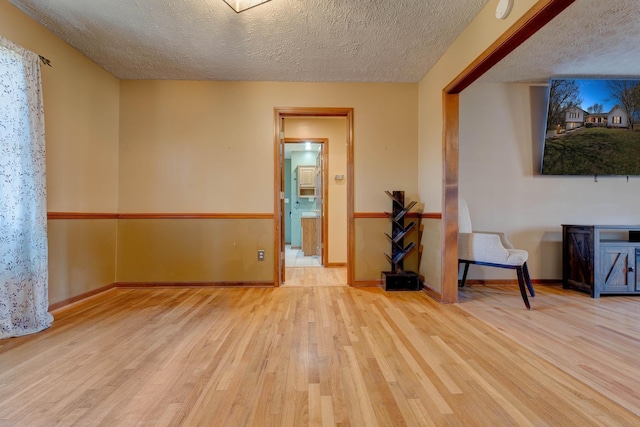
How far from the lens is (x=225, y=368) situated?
5.37ft

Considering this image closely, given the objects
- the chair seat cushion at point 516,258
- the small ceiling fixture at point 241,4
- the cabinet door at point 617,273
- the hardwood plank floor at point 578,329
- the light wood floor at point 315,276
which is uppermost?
the small ceiling fixture at point 241,4

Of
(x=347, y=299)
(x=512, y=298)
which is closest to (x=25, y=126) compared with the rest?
(x=347, y=299)

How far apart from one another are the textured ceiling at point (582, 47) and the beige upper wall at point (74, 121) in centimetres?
413

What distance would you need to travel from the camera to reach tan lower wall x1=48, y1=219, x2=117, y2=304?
2.60 meters

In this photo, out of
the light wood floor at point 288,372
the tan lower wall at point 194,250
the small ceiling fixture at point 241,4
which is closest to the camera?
the light wood floor at point 288,372

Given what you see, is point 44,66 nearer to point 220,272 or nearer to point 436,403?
point 220,272

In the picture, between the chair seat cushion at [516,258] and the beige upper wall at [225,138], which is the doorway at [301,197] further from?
the chair seat cushion at [516,258]

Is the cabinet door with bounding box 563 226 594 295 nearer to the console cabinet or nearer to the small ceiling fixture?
the console cabinet

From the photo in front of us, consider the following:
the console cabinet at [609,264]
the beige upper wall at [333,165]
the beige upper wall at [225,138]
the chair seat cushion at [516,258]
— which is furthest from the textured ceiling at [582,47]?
the beige upper wall at [333,165]

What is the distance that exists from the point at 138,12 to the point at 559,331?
395 cm

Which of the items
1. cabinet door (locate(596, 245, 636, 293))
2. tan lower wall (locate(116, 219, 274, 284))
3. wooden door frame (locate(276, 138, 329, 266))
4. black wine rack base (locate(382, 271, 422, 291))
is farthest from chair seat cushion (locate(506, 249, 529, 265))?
wooden door frame (locate(276, 138, 329, 266))

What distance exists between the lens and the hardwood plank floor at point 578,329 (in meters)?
1.56

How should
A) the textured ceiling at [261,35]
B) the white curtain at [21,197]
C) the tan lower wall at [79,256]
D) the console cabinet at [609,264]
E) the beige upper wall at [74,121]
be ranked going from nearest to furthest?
the white curtain at [21,197], the textured ceiling at [261,35], the beige upper wall at [74,121], the tan lower wall at [79,256], the console cabinet at [609,264]

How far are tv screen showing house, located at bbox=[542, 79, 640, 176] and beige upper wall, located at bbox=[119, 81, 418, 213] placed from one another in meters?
1.60
